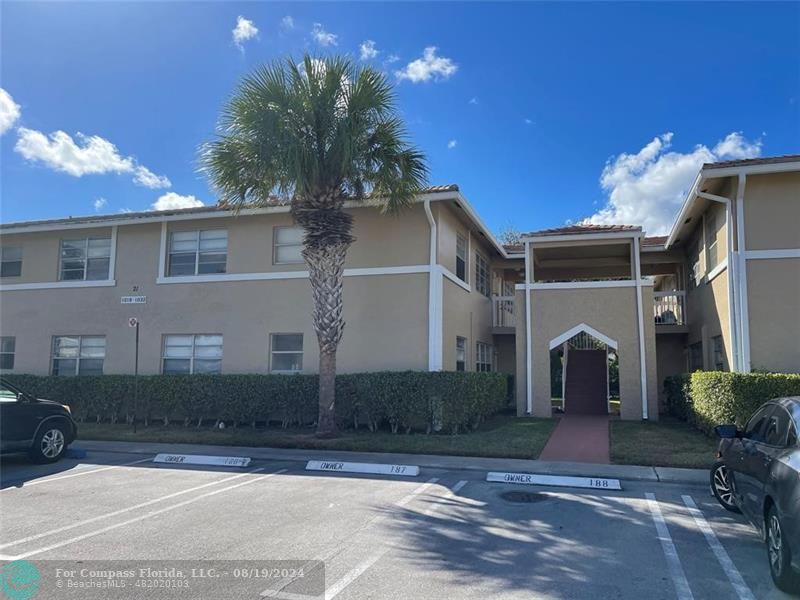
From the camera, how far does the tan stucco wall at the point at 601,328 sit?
16.2 m

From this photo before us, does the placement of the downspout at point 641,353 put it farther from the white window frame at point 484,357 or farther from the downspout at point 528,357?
the white window frame at point 484,357

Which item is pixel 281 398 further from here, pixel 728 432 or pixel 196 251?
pixel 728 432

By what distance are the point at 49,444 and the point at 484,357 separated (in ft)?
45.2

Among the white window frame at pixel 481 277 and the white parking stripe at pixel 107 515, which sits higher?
the white window frame at pixel 481 277

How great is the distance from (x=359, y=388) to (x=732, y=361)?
28.0 ft

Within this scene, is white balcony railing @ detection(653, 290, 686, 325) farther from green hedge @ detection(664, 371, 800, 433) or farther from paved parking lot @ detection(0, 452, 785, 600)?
paved parking lot @ detection(0, 452, 785, 600)

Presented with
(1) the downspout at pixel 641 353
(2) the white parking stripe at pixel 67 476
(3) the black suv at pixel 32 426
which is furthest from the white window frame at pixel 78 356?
(1) the downspout at pixel 641 353

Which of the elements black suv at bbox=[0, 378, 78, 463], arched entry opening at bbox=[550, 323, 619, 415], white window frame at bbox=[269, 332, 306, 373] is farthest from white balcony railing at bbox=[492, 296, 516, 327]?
black suv at bbox=[0, 378, 78, 463]

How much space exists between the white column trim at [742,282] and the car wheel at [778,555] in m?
8.97

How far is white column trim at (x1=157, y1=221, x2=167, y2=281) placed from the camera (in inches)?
680

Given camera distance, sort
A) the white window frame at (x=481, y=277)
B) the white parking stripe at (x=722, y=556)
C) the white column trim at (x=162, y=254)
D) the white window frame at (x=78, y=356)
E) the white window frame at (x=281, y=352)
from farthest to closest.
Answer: the white window frame at (x=481, y=277) < the white window frame at (x=78, y=356) < the white column trim at (x=162, y=254) < the white window frame at (x=281, y=352) < the white parking stripe at (x=722, y=556)

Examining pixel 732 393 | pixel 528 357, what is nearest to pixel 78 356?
pixel 528 357

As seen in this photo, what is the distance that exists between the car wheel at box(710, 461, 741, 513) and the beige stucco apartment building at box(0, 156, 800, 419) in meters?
6.51

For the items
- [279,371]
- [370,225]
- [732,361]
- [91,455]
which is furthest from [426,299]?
[91,455]
